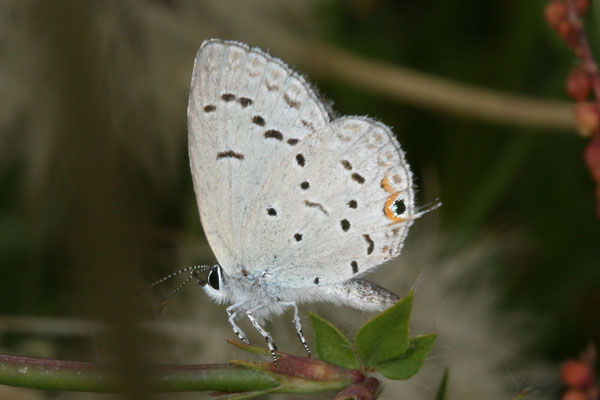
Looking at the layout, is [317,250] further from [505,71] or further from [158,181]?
[505,71]

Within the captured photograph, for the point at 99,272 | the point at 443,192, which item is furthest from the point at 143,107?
the point at 99,272

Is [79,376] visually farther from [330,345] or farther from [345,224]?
[345,224]

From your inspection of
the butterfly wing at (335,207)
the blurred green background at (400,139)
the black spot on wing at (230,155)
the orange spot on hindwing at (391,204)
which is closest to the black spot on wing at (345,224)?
the butterfly wing at (335,207)

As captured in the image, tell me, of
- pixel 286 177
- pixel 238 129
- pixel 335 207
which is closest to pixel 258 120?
pixel 238 129

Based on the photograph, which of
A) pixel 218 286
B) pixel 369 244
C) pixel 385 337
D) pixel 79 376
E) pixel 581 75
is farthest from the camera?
pixel 218 286

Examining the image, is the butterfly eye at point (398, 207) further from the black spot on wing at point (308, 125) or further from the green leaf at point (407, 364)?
the green leaf at point (407, 364)

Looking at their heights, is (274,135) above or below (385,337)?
above
